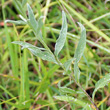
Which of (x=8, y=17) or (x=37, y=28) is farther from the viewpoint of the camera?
(x=8, y=17)

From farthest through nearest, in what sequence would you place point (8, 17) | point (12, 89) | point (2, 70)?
point (8, 17) < point (2, 70) < point (12, 89)

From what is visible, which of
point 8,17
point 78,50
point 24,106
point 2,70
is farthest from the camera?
point 8,17

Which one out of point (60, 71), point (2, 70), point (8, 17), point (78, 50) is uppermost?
point (8, 17)

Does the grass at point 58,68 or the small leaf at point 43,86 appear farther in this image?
the small leaf at point 43,86

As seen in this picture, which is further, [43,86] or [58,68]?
[58,68]

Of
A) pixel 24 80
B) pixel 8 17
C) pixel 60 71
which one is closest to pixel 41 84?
pixel 24 80

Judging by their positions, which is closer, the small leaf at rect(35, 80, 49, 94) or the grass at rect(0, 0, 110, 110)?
the grass at rect(0, 0, 110, 110)

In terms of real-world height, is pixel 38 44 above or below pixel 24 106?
above

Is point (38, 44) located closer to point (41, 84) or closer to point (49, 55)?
point (41, 84)
